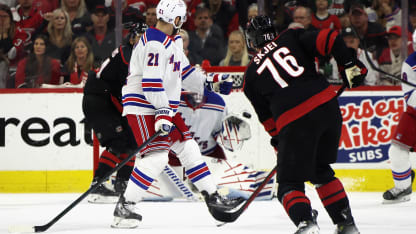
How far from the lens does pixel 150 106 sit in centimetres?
418

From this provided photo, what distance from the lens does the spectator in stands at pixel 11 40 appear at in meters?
6.57

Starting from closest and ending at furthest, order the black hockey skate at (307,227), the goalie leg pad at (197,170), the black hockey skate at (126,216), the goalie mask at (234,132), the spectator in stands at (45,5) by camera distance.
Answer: the black hockey skate at (307,227) < the black hockey skate at (126,216) < the goalie leg pad at (197,170) < the goalie mask at (234,132) < the spectator in stands at (45,5)

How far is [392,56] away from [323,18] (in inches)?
27.2

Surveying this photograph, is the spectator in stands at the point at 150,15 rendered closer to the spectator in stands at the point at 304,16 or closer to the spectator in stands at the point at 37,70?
the spectator in stands at the point at 37,70

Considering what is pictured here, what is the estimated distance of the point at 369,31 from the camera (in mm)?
6539

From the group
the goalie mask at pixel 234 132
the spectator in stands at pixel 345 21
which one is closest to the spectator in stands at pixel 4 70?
the goalie mask at pixel 234 132

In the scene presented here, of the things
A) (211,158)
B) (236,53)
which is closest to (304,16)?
(236,53)

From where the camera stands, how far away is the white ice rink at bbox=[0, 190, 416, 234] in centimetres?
→ 402

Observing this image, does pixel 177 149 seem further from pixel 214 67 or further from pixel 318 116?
pixel 214 67

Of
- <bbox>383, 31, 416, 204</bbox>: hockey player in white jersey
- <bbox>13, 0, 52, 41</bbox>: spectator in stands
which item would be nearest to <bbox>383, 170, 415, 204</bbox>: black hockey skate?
<bbox>383, 31, 416, 204</bbox>: hockey player in white jersey

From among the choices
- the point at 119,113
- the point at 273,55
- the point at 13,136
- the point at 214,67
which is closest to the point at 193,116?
the point at 119,113

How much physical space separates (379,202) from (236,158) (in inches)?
53.1

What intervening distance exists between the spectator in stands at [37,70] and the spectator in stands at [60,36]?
61mm

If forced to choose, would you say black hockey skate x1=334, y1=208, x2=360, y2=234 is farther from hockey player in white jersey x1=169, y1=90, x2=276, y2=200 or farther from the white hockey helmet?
hockey player in white jersey x1=169, y1=90, x2=276, y2=200
